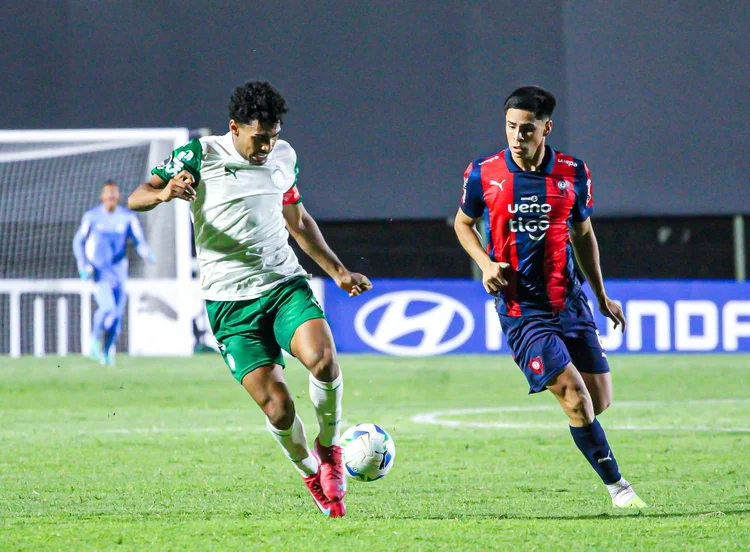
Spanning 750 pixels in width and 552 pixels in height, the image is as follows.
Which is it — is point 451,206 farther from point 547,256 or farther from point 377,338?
point 547,256

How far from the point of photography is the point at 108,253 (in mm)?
14766

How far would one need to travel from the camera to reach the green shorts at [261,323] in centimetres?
522

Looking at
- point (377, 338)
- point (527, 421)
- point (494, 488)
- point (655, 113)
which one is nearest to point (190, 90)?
point (377, 338)

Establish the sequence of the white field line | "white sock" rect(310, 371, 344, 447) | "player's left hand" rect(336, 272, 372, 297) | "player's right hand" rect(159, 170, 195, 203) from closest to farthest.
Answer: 1. "player's right hand" rect(159, 170, 195, 203)
2. "white sock" rect(310, 371, 344, 447)
3. "player's left hand" rect(336, 272, 372, 297)
4. the white field line

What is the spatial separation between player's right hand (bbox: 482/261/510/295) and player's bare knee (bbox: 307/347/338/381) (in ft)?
2.43

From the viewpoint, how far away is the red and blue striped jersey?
552 centimetres

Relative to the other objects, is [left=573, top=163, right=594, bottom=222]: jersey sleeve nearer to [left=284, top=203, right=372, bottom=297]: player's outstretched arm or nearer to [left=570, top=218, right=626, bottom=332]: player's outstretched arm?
[left=570, top=218, right=626, bottom=332]: player's outstretched arm

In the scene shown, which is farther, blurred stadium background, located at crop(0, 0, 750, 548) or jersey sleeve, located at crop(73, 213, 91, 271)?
blurred stadium background, located at crop(0, 0, 750, 548)

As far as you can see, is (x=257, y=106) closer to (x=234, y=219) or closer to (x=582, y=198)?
(x=234, y=219)

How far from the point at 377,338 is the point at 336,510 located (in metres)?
11.2

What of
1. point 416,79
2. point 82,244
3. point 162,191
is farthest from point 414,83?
point 162,191

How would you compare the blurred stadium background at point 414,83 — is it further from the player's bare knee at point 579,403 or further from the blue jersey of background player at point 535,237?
the player's bare knee at point 579,403

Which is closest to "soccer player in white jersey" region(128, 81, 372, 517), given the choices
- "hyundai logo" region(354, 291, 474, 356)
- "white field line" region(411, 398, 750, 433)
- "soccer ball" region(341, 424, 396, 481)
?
"soccer ball" region(341, 424, 396, 481)

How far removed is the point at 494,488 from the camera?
19.3 feet
